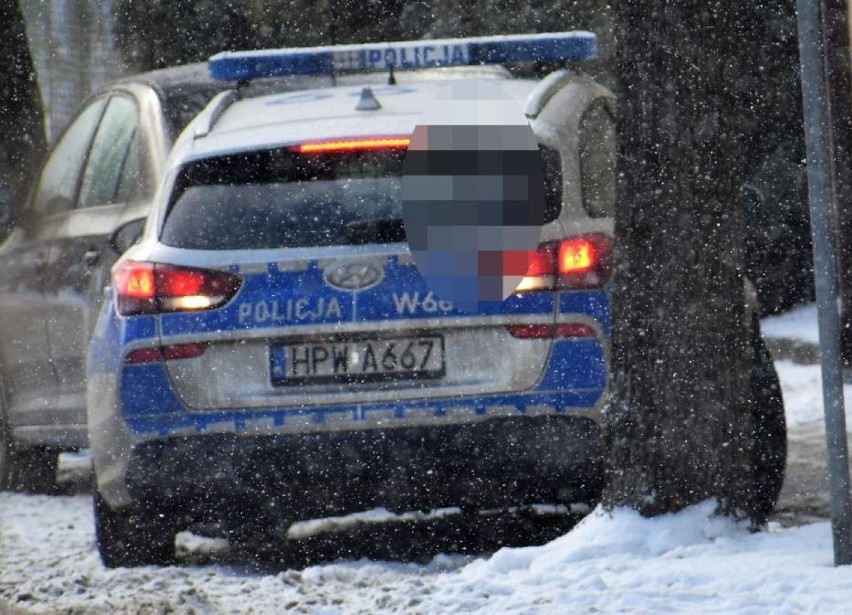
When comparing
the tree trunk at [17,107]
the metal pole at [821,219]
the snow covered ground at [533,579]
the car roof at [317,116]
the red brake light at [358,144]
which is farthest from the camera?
the tree trunk at [17,107]

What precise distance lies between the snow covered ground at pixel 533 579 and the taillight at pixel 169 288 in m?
0.85

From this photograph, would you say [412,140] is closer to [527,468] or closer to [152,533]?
[527,468]

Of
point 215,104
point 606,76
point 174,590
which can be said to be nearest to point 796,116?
point 606,76

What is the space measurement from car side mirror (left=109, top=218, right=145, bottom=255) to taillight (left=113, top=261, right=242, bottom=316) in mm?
1219

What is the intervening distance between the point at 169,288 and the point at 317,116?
76 cm

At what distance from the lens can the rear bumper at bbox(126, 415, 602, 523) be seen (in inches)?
238

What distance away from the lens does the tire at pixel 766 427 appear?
6.49m

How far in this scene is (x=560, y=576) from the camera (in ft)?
18.0

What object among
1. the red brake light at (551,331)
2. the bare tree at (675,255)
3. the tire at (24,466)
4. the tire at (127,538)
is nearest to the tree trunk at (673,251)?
the bare tree at (675,255)

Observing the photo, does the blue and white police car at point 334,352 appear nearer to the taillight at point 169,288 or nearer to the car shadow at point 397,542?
the taillight at point 169,288

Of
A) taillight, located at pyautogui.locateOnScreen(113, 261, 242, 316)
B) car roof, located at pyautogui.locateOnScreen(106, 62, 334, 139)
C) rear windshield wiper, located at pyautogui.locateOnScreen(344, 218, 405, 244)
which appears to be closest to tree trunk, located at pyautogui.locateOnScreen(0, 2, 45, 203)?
car roof, located at pyautogui.locateOnScreen(106, 62, 334, 139)

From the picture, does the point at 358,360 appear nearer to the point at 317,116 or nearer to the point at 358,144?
the point at 358,144

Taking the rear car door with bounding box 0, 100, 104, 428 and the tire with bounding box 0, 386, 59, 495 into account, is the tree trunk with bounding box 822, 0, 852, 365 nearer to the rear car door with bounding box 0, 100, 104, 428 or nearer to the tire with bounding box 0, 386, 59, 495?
the rear car door with bounding box 0, 100, 104, 428

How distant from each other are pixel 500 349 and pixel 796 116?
946cm
